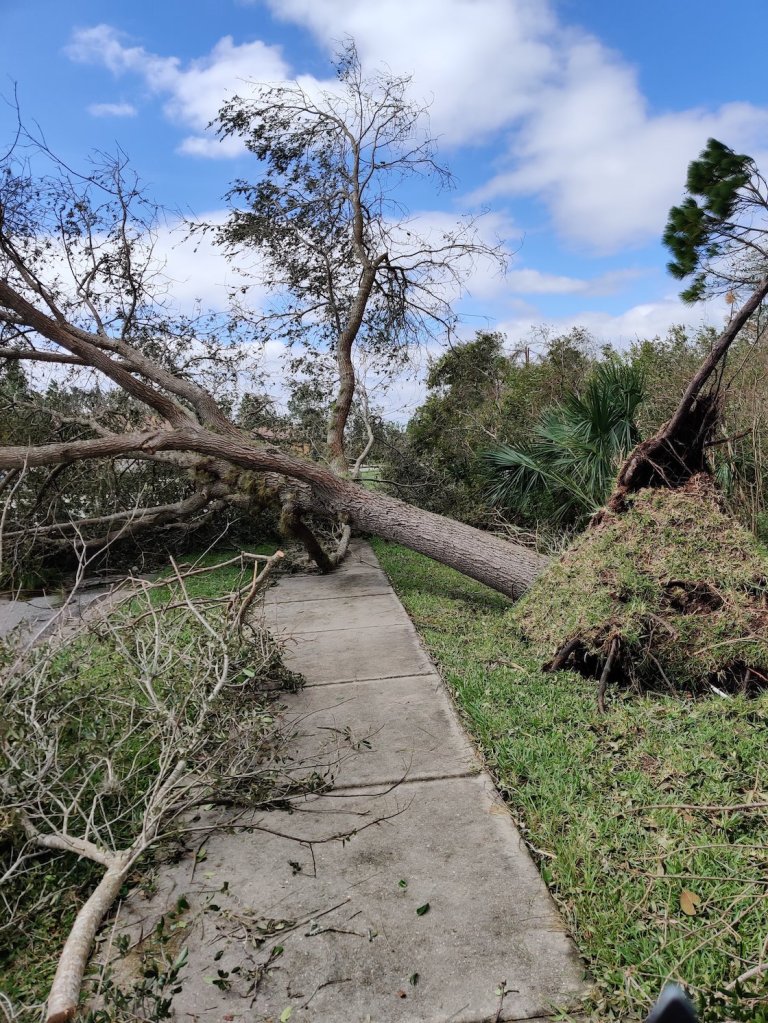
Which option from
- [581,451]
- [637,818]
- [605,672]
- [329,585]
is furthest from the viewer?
[329,585]

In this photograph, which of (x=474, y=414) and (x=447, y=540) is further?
(x=474, y=414)

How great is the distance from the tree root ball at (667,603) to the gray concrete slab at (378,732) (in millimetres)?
1021

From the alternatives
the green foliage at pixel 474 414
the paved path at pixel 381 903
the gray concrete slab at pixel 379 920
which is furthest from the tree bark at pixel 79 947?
the green foliage at pixel 474 414

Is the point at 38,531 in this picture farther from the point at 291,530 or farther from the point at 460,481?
the point at 460,481

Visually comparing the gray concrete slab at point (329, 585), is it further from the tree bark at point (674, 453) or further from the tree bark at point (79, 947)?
the tree bark at point (79, 947)

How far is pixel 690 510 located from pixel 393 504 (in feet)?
11.9

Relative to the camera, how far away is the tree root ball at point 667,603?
4.64m

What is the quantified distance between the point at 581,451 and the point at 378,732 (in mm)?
5173

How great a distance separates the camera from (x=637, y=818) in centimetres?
305

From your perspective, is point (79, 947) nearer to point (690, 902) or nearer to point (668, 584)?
point (690, 902)

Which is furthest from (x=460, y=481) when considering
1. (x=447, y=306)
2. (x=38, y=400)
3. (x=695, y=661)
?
(x=695, y=661)

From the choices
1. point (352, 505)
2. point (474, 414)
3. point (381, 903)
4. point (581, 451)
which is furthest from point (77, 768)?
point (474, 414)

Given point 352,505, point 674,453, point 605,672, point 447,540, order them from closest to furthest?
point 605,672 → point 674,453 → point 447,540 → point 352,505

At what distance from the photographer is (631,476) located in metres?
5.84
